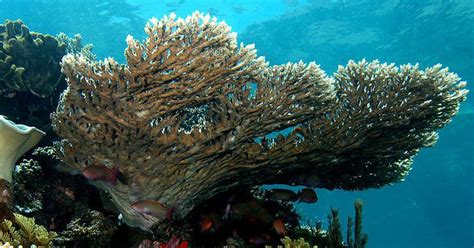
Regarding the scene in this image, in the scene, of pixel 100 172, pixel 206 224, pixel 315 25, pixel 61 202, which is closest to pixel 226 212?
pixel 206 224

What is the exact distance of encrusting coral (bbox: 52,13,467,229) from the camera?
341cm

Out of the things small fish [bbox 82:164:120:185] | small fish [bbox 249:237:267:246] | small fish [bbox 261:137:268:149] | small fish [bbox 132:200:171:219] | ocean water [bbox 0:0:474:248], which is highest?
ocean water [bbox 0:0:474:248]

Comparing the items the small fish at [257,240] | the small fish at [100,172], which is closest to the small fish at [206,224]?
the small fish at [257,240]

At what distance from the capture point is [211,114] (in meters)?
4.13

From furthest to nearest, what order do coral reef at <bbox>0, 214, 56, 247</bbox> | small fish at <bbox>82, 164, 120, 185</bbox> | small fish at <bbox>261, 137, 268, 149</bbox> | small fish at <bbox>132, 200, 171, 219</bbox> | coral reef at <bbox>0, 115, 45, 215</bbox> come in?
1. small fish at <bbox>261, 137, 268, 149</bbox>
2. small fish at <bbox>132, 200, 171, 219</bbox>
3. small fish at <bbox>82, 164, 120, 185</bbox>
4. coral reef at <bbox>0, 115, 45, 215</bbox>
5. coral reef at <bbox>0, 214, 56, 247</bbox>

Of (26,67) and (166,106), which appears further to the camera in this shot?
(26,67)

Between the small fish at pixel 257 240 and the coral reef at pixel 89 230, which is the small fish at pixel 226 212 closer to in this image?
the small fish at pixel 257 240

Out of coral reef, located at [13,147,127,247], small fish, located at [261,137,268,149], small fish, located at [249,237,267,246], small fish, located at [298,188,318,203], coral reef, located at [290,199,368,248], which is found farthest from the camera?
coral reef, located at [290,199,368,248]

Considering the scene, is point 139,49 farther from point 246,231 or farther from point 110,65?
point 246,231

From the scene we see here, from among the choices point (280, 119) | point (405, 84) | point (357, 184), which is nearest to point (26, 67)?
point (280, 119)

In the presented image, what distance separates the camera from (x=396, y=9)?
906 inches

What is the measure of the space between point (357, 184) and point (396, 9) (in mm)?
20550

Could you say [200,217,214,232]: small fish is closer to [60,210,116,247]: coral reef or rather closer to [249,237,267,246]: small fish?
[249,237,267,246]: small fish

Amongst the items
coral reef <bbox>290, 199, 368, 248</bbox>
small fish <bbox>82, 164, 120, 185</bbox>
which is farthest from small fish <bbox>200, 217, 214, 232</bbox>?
coral reef <bbox>290, 199, 368, 248</bbox>
